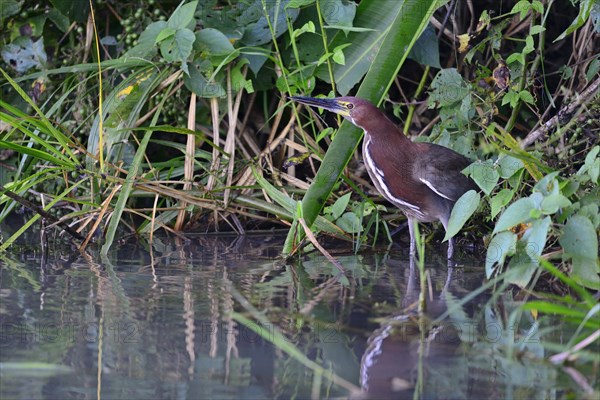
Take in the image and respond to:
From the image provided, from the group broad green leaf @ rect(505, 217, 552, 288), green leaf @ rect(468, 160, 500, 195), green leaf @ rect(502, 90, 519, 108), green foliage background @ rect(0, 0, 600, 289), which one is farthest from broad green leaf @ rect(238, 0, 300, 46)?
broad green leaf @ rect(505, 217, 552, 288)

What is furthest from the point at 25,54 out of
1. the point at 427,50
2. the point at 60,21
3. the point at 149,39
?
the point at 427,50

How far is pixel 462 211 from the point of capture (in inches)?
147

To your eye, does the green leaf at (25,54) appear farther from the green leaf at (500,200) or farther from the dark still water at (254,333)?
the green leaf at (500,200)

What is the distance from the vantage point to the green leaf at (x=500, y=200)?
12.5 ft

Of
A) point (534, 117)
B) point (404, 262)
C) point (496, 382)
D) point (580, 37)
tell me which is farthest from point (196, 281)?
point (580, 37)

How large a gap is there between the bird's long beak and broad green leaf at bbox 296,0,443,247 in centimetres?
7

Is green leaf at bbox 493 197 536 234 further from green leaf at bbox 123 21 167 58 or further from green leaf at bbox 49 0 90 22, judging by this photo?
green leaf at bbox 49 0 90 22

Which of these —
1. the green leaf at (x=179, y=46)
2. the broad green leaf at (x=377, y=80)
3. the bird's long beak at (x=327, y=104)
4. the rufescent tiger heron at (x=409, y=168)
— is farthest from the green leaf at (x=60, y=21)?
the broad green leaf at (x=377, y=80)

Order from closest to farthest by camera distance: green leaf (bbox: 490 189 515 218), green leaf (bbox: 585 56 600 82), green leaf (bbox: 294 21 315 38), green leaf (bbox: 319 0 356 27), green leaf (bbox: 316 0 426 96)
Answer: green leaf (bbox: 490 189 515 218) → green leaf (bbox: 585 56 600 82) → green leaf (bbox: 294 21 315 38) → green leaf (bbox: 319 0 356 27) → green leaf (bbox: 316 0 426 96)

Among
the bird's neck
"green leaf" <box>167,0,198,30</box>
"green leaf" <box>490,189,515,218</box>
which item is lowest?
"green leaf" <box>490,189,515,218</box>

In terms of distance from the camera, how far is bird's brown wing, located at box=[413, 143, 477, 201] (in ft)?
14.5

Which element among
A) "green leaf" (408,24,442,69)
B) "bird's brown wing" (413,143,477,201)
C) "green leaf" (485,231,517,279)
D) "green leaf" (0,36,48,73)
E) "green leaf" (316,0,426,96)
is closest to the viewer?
"green leaf" (485,231,517,279)

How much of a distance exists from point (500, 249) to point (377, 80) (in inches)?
54.5

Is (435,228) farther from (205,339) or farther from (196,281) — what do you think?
(205,339)
